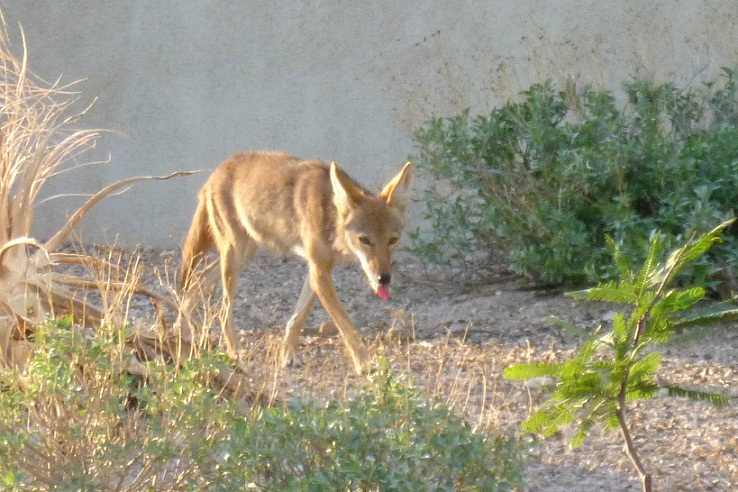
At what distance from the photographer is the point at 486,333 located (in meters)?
7.09

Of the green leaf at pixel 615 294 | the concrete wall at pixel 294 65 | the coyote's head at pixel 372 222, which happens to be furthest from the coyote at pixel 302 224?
the green leaf at pixel 615 294

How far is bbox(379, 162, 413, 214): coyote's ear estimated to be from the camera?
Result: 7059 mm

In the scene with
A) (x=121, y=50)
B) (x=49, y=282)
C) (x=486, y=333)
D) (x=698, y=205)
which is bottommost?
(x=486, y=333)

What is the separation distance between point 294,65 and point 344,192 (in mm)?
3421

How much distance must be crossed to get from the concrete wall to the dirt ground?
1035 millimetres

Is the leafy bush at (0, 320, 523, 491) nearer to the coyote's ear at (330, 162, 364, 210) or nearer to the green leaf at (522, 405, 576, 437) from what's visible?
the green leaf at (522, 405, 576, 437)

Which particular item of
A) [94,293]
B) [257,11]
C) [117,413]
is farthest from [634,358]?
[257,11]

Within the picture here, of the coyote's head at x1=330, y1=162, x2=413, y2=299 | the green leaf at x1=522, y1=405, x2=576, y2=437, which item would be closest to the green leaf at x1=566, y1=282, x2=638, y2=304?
the green leaf at x1=522, y1=405, x2=576, y2=437

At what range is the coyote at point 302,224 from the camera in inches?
269

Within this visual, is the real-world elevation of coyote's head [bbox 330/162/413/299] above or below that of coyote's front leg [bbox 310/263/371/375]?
above

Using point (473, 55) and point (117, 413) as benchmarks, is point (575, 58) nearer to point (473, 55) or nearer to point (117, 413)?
point (473, 55)

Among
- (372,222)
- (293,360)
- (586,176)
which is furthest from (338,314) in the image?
(586,176)

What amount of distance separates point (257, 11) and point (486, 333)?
4.47m

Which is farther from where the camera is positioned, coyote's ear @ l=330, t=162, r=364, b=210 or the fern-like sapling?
coyote's ear @ l=330, t=162, r=364, b=210
